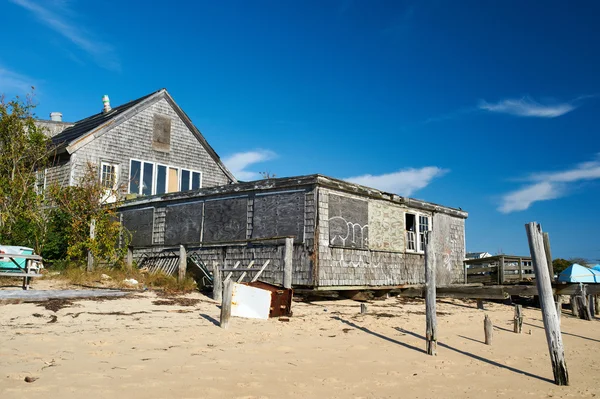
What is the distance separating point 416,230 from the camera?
19.1 metres

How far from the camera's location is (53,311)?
33.7ft

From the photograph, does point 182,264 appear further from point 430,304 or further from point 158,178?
point 158,178

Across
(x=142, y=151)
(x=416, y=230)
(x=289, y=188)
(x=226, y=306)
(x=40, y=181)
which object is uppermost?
(x=142, y=151)

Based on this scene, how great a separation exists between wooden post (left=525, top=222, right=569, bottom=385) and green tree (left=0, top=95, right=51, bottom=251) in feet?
56.5

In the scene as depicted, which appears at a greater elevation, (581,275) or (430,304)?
(581,275)

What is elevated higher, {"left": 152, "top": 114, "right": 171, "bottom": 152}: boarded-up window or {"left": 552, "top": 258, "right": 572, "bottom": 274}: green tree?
{"left": 152, "top": 114, "right": 171, "bottom": 152}: boarded-up window

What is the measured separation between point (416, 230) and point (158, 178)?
1229cm

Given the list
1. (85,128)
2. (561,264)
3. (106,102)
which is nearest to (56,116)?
(106,102)

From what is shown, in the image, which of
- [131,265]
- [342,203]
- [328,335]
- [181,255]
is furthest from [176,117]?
[328,335]

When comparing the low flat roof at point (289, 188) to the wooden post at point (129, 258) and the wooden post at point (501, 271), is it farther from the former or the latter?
the wooden post at point (501, 271)

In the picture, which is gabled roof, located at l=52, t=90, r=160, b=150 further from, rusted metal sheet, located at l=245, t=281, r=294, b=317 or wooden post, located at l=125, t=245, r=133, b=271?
rusted metal sheet, located at l=245, t=281, r=294, b=317

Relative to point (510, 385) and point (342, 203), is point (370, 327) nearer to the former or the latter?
point (510, 385)

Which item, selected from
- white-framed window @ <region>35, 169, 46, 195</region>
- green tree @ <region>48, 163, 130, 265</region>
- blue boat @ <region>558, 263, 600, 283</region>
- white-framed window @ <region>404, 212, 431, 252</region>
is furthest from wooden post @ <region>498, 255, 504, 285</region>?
white-framed window @ <region>35, 169, 46, 195</region>

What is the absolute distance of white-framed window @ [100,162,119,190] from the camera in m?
21.9
